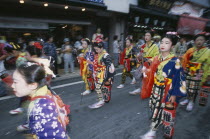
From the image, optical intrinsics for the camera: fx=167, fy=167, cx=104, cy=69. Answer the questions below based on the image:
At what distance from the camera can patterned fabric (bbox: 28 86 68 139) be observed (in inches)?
52.9

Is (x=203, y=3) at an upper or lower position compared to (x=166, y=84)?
upper

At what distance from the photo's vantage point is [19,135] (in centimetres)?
317

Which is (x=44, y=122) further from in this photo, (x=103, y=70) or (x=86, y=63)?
(x=86, y=63)

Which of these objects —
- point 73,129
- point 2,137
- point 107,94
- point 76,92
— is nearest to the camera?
point 2,137

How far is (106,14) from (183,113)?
925 cm

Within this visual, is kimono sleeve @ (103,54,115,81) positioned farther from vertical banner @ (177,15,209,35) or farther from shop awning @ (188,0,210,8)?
shop awning @ (188,0,210,8)

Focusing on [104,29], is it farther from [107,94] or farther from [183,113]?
[183,113]

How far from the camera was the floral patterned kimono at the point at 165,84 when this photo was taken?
2689mm

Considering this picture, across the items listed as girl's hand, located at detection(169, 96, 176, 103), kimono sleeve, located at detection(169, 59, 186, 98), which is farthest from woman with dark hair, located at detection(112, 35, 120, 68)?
girl's hand, located at detection(169, 96, 176, 103)

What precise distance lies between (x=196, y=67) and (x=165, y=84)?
5.95 feet

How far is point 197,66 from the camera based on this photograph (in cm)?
407

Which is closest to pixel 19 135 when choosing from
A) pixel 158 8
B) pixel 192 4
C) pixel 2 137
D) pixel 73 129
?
pixel 2 137

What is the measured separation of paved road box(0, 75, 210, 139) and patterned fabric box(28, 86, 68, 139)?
5.12ft

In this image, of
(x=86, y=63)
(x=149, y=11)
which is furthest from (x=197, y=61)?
(x=149, y=11)
